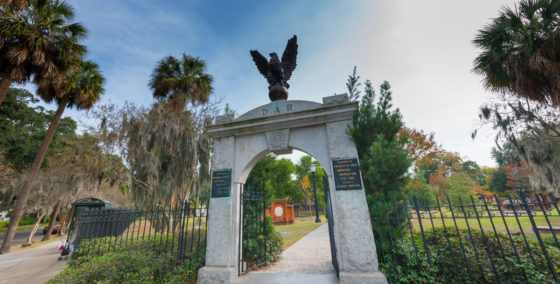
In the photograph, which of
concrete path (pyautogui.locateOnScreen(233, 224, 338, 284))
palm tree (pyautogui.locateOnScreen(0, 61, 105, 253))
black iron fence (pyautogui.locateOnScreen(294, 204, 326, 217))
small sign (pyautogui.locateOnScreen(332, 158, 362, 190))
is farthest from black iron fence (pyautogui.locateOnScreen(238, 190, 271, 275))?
black iron fence (pyautogui.locateOnScreen(294, 204, 326, 217))

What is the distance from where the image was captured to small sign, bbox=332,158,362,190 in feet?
13.5

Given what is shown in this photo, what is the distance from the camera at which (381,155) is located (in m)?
3.97

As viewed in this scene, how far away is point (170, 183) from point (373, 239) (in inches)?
370

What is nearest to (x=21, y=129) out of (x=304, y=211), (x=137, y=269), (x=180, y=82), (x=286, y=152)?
(x=180, y=82)

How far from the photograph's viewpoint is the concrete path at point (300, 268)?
437cm

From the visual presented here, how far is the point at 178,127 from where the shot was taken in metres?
10.3

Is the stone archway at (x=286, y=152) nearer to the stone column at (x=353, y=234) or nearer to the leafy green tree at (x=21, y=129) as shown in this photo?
the stone column at (x=353, y=234)

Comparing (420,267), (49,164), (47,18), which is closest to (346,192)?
(420,267)

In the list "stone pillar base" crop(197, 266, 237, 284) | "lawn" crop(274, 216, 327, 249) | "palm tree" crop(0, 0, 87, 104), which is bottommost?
"lawn" crop(274, 216, 327, 249)

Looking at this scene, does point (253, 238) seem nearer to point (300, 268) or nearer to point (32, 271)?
point (300, 268)

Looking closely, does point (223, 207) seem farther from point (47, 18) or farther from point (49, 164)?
point (49, 164)

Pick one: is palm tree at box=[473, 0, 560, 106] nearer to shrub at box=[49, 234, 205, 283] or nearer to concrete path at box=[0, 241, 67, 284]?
shrub at box=[49, 234, 205, 283]

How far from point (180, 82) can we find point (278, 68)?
25.2 ft

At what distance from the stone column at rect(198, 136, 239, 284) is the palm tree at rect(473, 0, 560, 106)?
976cm
